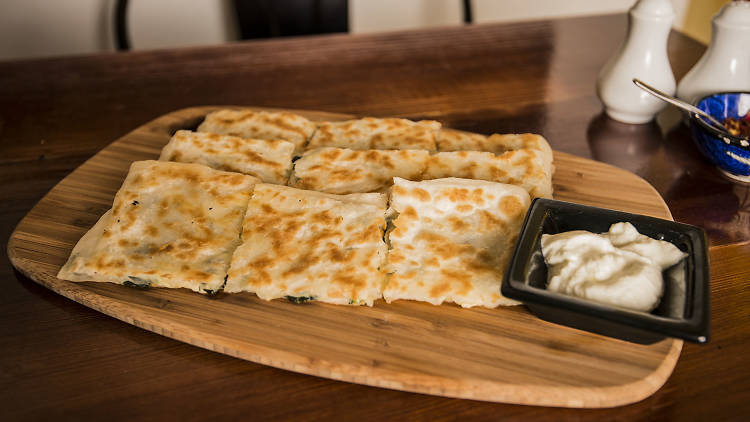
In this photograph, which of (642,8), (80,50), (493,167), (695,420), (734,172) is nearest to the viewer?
(695,420)

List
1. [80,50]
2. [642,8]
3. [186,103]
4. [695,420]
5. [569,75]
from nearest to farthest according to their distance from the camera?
[695,420], [642,8], [186,103], [569,75], [80,50]

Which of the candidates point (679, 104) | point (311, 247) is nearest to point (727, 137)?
point (679, 104)

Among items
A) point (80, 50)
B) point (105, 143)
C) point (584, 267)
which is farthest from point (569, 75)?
point (80, 50)

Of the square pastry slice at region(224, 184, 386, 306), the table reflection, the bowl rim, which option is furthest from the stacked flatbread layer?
the bowl rim

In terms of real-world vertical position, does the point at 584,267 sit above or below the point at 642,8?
below

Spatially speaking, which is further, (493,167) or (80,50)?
(80,50)

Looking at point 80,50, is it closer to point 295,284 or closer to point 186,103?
point 186,103

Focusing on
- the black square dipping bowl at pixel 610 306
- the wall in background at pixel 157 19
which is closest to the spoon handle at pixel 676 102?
the black square dipping bowl at pixel 610 306
